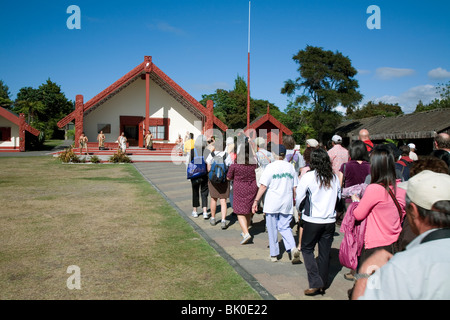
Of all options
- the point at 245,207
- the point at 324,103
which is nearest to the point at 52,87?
the point at 324,103

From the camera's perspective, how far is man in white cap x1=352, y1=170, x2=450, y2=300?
4.48 ft

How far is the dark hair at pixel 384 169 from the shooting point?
3441 mm

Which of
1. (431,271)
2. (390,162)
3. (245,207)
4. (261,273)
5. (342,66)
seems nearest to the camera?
(431,271)

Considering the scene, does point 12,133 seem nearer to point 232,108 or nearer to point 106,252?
point 106,252

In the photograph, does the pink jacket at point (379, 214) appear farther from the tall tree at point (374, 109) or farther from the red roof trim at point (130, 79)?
the tall tree at point (374, 109)

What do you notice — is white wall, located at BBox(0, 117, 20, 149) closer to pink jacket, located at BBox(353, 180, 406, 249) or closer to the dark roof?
the dark roof

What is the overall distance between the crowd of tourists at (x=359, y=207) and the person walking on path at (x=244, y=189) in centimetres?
2

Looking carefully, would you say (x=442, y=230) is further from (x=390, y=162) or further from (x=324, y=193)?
(x=324, y=193)

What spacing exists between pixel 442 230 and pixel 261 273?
11.1 feet

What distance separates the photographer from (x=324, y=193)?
412 cm

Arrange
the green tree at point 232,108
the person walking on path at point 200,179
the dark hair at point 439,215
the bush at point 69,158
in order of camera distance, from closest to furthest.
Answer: the dark hair at point 439,215, the person walking on path at point 200,179, the bush at point 69,158, the green tree at point 232,108

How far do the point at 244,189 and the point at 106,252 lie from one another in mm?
2470

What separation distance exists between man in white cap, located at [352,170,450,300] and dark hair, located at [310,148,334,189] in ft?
8.23

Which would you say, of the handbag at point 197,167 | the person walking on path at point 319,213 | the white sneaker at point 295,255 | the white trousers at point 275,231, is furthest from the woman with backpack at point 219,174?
the person walking on path at point 319,213
